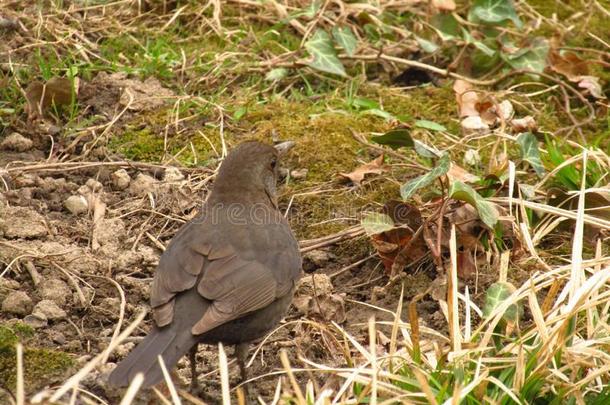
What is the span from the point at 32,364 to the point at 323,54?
11.2 feet

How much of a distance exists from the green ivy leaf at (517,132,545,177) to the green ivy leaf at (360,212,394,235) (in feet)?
3.00

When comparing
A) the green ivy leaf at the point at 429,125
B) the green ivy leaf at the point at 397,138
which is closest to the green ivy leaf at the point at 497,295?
the green ivy leaf at the point at 397,138

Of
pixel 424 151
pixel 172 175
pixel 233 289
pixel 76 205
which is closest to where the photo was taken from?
pixel 233 289

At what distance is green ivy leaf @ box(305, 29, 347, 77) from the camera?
23.2ft

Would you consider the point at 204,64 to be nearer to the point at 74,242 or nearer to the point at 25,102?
the point at 25,102

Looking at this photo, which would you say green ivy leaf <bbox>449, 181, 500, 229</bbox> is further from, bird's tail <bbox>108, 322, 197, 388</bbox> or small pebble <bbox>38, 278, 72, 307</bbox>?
small pebble <bbox>38, 278, 72, 307</bbox>

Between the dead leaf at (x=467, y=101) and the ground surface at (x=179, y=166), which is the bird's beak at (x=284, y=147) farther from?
the dead leaf at (x=467, y=101)

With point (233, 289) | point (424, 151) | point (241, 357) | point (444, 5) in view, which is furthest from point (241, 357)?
point (444, 5)

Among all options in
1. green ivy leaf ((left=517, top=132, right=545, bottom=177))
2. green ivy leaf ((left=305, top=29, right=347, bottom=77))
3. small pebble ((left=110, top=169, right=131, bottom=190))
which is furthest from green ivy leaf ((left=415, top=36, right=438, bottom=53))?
small pebble ((left=110, top=169, right=131, bottom=190))

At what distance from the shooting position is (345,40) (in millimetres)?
7199

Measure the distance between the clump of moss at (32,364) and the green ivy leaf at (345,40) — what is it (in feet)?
11.1

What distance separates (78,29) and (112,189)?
1.67m

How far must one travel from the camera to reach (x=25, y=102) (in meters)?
6.57

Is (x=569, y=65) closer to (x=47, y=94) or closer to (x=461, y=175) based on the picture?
(x=461, y=175)
